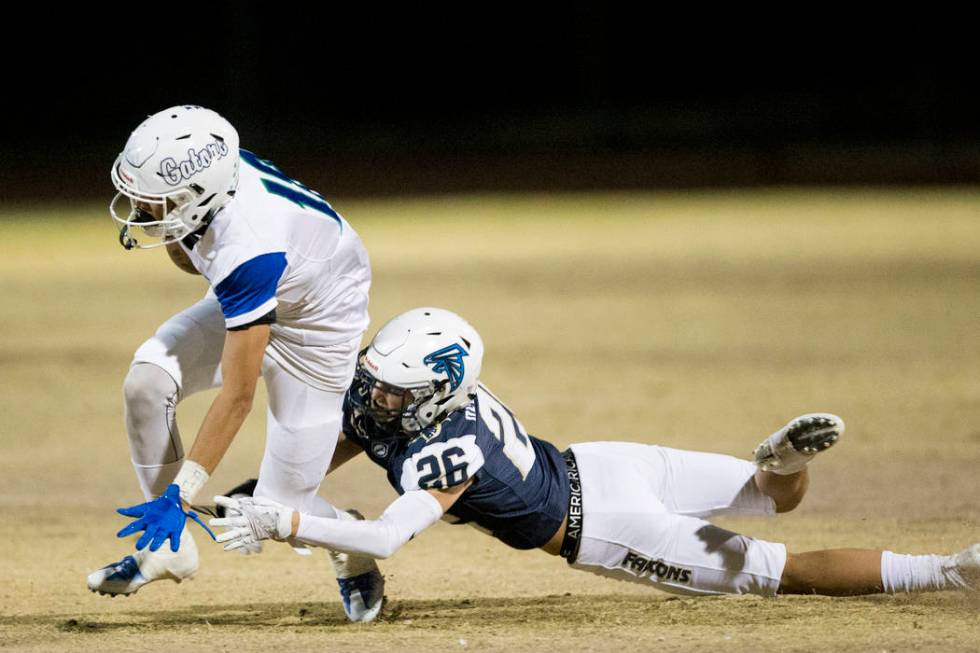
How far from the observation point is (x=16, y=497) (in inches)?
274

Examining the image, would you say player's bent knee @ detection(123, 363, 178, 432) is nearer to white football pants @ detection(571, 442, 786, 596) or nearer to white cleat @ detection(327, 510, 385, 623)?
white cleat @ detection(327, 510, 385, 623)

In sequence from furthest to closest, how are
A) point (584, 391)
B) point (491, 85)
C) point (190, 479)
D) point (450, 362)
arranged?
point (491, 85), point (584, 391), point (450, 362), point (190, 479)

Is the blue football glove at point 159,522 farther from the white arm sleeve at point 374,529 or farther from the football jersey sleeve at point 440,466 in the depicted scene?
the football jersey sleeve at point 440,466

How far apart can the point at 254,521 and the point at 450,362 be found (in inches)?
32.2

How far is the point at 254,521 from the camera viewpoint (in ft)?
13.1

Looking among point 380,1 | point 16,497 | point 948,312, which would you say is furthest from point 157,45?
point 16,497

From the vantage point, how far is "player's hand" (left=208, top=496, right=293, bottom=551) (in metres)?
3.98

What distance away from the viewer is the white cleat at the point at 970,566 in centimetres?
451

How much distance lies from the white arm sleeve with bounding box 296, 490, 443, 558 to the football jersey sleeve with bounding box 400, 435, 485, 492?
2.3 inches

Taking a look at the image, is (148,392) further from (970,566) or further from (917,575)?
(970,566)

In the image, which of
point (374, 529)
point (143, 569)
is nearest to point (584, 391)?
point (143, 569)

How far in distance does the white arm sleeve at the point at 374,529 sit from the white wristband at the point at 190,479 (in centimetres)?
39

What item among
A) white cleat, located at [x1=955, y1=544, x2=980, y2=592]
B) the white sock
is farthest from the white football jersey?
white cleat, located at [x1=955, y1=544, x2=980, y2=592]

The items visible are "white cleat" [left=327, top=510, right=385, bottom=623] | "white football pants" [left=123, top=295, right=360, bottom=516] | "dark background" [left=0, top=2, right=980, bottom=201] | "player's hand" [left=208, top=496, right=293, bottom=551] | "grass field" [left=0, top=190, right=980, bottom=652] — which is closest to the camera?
"player's hand" [left=208, top=496, right=293, bottom=551]
